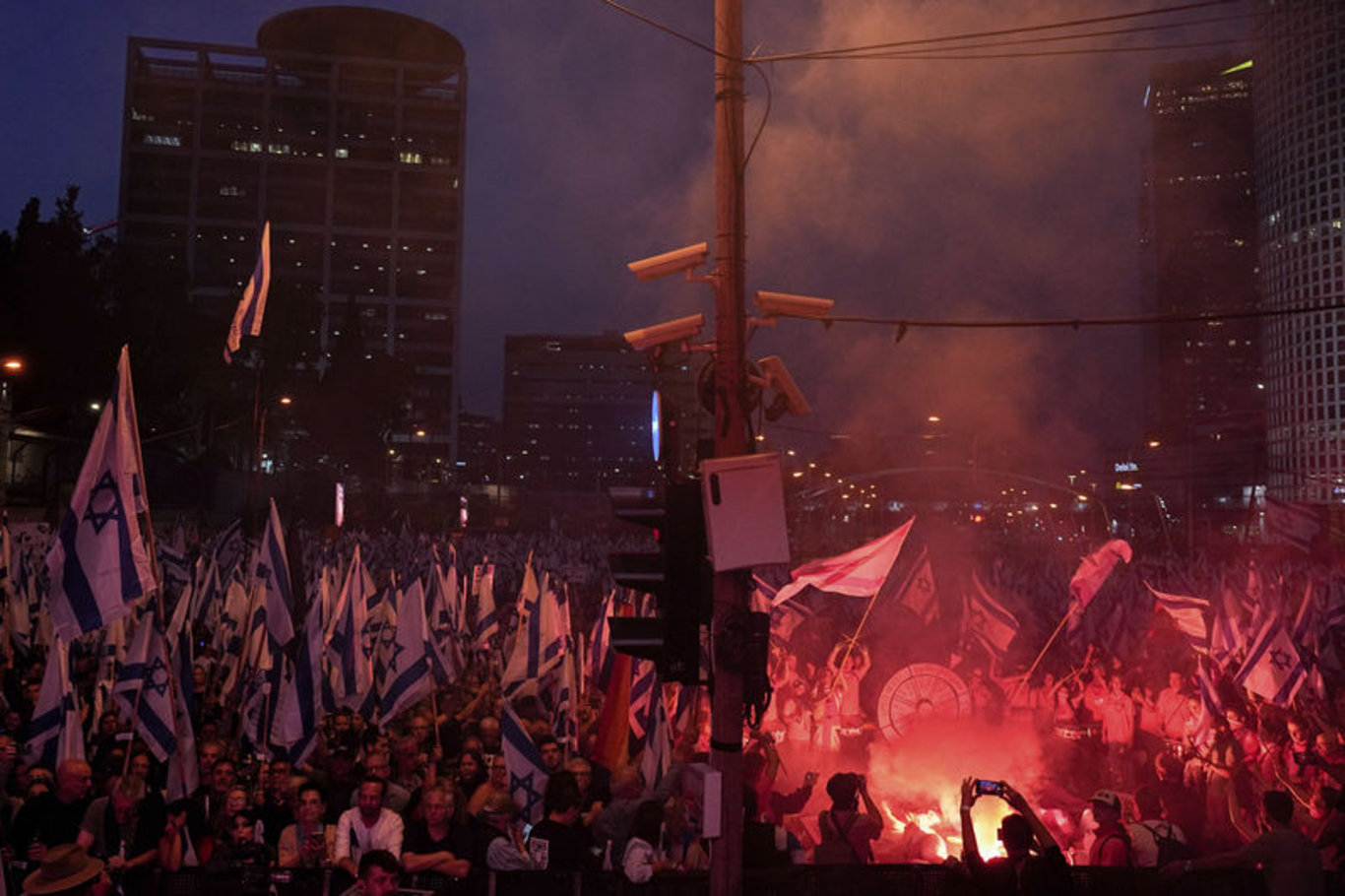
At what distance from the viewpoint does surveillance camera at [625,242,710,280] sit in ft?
20.6

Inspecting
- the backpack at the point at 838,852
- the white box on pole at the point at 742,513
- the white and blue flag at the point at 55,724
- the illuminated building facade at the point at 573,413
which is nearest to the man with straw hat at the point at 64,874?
the white and blue flag at the point at 55,724

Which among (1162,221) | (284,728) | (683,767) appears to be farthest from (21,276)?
(1162,221)

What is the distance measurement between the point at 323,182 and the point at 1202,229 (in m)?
122

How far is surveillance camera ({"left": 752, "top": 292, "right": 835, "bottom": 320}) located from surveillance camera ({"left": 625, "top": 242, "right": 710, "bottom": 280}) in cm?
47

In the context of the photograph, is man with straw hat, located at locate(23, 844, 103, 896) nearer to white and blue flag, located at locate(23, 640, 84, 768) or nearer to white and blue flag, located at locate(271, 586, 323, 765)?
white and blue flag, located at locate(23, 640, 84, 768)

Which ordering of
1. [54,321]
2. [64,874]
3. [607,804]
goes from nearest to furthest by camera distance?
1. [64,874]
2. [607,804]
3. [54,321]

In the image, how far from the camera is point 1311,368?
10550 cm

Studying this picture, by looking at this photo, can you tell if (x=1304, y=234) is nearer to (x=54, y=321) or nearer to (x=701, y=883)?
(x=54, y=321)

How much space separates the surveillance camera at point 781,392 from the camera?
641 centimetres

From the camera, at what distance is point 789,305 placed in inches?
260

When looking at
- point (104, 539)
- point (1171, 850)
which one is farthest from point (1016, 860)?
point (104, 539)

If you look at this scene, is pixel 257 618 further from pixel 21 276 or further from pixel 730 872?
pixel 21 276

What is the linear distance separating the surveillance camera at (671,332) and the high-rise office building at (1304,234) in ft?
357

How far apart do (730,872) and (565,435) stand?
464 ft
